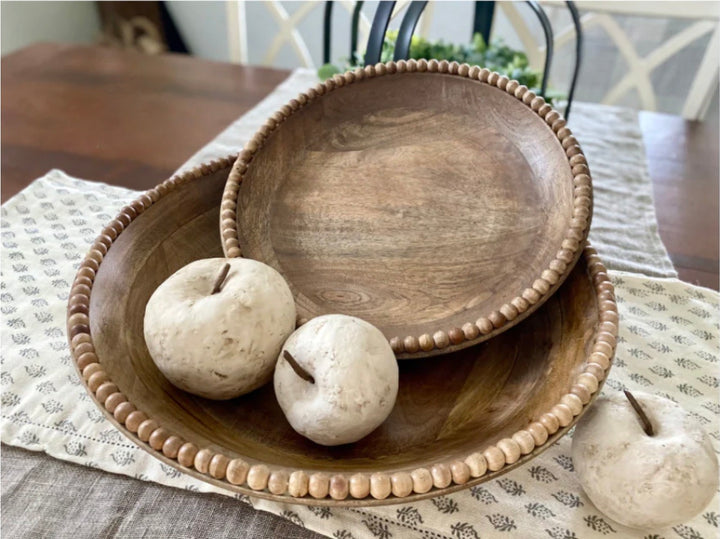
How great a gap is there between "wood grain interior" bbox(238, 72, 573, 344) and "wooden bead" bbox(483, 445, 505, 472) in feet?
0.49

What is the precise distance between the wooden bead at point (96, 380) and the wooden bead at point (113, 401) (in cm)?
1

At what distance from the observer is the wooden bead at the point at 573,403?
1.05 ft

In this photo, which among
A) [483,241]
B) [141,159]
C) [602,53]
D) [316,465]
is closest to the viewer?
[316,465]

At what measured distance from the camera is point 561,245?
16.3 inches

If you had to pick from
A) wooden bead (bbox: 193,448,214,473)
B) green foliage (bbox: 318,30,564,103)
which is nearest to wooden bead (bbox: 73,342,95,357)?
wooden bead (bbox: 193,448,214,473)

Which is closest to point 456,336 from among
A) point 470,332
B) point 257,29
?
point 470,332

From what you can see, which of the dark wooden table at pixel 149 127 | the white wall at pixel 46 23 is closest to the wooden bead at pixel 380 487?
the dark wooden table at pixel 149 127

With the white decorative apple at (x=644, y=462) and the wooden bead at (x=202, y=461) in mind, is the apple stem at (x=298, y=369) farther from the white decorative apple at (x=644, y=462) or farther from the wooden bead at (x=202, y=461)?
the white decorative apple at (x=644, y=462)

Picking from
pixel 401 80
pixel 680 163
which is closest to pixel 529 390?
pixel 401 80

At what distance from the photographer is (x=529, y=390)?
0.38 m

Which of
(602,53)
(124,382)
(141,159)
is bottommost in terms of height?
(602,53)

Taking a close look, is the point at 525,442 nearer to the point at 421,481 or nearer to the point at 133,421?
the point at 421,481

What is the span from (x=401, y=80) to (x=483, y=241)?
0.59 feet

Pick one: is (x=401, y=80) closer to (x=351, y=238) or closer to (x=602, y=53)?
(x=351, y=238)
